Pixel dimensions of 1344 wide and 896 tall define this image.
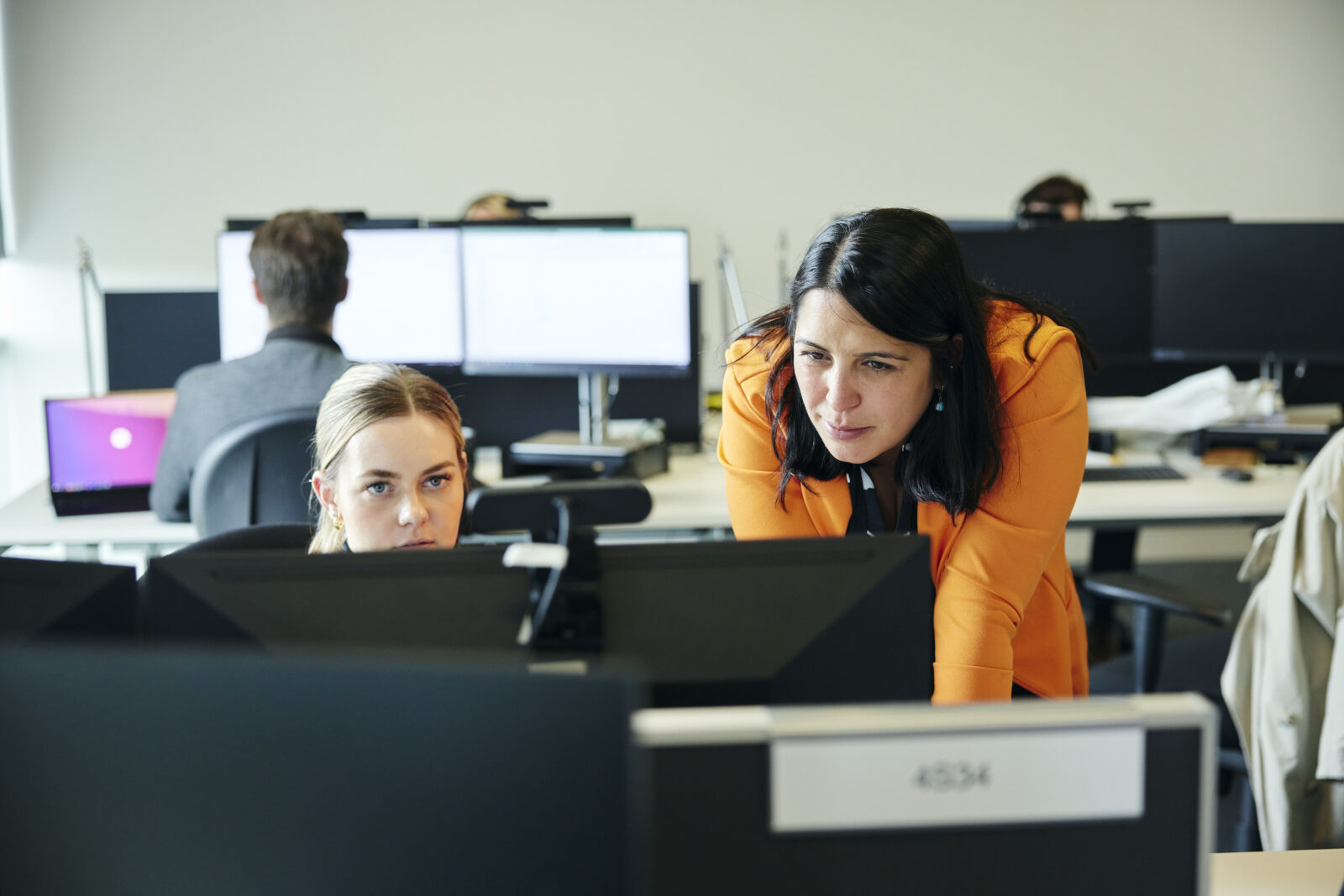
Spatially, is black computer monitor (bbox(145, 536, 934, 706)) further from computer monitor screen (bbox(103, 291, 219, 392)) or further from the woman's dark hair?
computer monitor screen (bbox(103, 291, 219, 392))

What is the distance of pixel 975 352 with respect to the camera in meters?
1.22

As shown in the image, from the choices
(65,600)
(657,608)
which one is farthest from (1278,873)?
(65,600)

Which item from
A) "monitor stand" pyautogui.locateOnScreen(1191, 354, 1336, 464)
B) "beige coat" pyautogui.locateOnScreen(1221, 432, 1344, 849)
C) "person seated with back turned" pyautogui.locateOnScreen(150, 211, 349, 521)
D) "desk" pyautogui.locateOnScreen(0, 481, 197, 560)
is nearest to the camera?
"beige coat" pyautogui.locateOnScreen(1221, 432, 1344, 849)

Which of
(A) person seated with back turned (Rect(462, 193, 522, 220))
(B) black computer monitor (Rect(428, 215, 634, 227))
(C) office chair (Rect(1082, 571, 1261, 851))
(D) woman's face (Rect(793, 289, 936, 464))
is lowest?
(C) office chair (Rect(1082, 571, 1261, 851))

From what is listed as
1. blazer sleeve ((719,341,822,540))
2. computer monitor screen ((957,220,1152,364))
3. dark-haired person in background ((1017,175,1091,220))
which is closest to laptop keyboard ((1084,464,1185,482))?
computer monitor screen ((957,220,1152,364))

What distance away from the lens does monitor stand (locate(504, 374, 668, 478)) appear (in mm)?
2598

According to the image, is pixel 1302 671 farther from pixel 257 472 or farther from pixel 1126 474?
pixel 257 472

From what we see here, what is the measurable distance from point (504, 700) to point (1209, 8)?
5.27 meters

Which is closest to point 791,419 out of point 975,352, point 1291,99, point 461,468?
point 975,352

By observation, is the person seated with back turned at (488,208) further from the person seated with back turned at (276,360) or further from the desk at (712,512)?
the person seated with back turned at (276,360)

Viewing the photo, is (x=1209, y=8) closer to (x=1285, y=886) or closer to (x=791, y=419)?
(x=791, y=419)

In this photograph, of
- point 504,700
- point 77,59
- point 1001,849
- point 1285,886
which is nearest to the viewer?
point 504,700

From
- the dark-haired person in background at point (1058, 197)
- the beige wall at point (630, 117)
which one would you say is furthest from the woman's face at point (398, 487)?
the beige wall at point (630, 117)

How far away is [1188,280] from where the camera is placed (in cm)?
283
